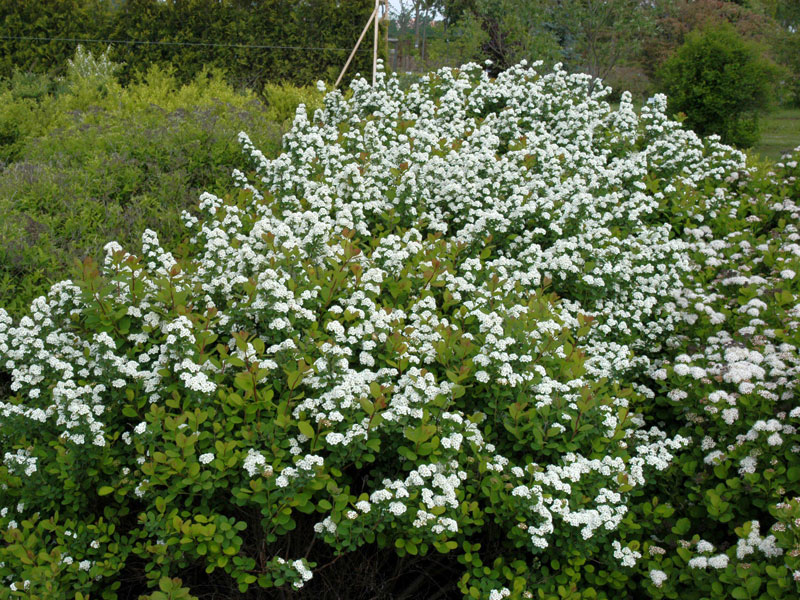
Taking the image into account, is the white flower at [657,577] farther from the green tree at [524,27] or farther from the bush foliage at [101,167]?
the green tree at [524,27]

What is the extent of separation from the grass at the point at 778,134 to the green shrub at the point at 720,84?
99 centimetres

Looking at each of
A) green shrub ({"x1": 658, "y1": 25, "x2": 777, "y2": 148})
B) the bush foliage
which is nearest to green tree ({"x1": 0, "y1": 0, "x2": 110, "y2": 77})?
the bush foliage

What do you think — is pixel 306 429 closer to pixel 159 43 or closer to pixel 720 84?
pixel 159 43

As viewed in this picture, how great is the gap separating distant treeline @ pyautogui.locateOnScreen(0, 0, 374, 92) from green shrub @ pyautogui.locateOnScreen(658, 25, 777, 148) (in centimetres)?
613

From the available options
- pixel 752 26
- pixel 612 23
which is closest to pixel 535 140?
pixel 612 23

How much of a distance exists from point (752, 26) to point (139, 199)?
18840mm

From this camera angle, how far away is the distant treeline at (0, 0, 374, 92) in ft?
33.3

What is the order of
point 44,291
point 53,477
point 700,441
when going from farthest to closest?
point 44,291 → point 700,441 → point 53,477

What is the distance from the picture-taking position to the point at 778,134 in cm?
1689

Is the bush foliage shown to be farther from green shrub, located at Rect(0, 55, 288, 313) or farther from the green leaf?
the green leaf

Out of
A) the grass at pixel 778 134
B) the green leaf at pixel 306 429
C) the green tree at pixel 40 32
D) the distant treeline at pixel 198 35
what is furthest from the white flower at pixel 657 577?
the grass at pixel 778 134

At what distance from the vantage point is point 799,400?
322cm

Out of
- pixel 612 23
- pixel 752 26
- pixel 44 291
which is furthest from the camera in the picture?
pixel 752 26

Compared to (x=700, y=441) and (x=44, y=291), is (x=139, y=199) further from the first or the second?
(x=700, y=441)
